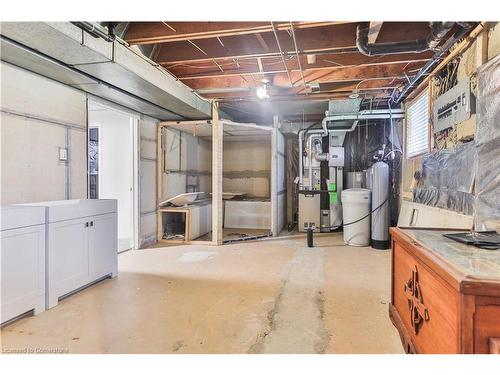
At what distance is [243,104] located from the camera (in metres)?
5.01

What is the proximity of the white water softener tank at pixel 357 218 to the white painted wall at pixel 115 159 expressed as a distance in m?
3.59

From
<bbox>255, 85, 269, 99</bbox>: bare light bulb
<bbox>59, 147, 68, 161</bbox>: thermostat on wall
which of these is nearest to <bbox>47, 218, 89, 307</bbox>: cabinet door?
<bbox>59, 147, 68, 161</bbox>: thermostat on wall

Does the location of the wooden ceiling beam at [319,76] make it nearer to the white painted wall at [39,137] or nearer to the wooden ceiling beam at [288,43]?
the wooden ceiling beam at [288,43]

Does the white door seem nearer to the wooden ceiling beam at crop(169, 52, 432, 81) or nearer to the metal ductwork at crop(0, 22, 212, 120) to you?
the metal ductwork at crop(0, 22, 212, 120)

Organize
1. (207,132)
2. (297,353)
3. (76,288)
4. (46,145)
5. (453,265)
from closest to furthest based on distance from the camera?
(453,265) → (297,353) → (76,288) → (46,145) → (207,132)

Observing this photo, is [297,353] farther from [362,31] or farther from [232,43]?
[232,43]

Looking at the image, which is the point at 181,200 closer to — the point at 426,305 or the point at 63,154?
the point at 63,154

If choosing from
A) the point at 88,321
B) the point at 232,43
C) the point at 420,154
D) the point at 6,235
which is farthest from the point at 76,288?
the point at 420,154

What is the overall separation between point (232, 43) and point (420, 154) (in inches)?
105

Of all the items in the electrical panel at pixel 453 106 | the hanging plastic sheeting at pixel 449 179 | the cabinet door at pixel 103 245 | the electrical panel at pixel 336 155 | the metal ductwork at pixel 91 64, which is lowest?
the cabinet door at pixel 103 245

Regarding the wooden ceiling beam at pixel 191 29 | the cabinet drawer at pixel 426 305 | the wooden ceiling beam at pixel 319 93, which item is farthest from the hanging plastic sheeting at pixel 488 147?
the wooden ceiling beam at pixel 319 93

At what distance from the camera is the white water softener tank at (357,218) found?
4551 mm

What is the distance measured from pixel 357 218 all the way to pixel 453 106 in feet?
7.57

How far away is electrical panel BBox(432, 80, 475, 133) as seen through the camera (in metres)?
2.41
